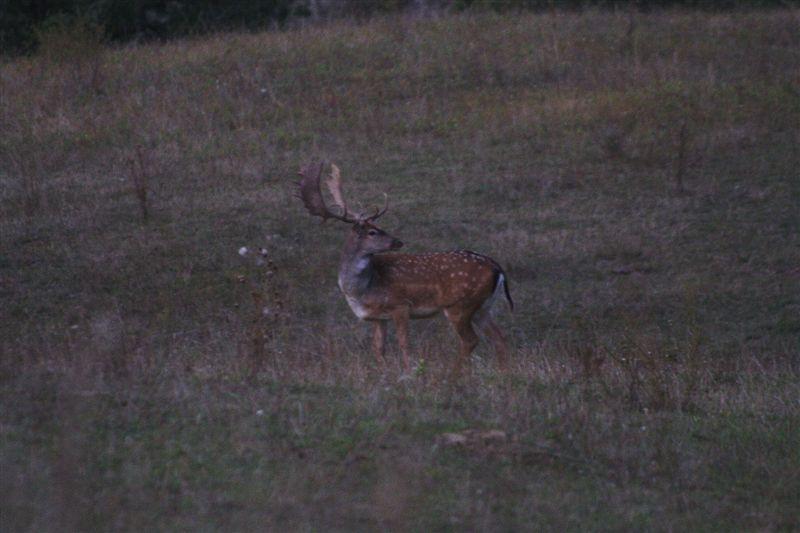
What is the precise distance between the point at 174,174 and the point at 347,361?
881 centimetres

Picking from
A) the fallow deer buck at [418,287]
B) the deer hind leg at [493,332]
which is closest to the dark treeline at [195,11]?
the fallow deer buck at [418,287]

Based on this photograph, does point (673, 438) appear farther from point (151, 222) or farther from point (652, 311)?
point (151, 222)

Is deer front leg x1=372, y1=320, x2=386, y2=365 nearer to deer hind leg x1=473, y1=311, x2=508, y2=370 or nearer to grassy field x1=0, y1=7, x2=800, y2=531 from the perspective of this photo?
grassy field x1=0, y1=7, x2=800, y2=531

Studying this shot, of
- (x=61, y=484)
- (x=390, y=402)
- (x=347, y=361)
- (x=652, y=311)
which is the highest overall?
(x=61, y=484)

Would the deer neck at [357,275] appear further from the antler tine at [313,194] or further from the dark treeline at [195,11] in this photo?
the dark treeline at [195,11]

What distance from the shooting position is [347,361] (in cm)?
910

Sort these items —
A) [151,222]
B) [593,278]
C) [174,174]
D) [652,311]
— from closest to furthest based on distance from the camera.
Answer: [652,311]
[593,278]
[151,222]
[174,174]

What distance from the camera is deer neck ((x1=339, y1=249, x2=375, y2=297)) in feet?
36.2

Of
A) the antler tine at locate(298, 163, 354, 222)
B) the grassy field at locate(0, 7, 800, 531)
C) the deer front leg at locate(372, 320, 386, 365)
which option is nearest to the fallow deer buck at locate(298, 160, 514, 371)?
the deer front leg at locate(372, 320, 386, 365)

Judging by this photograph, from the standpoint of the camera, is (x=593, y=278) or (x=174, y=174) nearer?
(x=593, y=278)

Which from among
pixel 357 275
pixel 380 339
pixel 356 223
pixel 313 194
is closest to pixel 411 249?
pixel 313 194

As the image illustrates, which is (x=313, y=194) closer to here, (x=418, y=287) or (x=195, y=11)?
(x=418, y=287)

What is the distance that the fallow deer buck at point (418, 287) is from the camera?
430 inches

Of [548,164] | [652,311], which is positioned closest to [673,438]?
[652,311]
